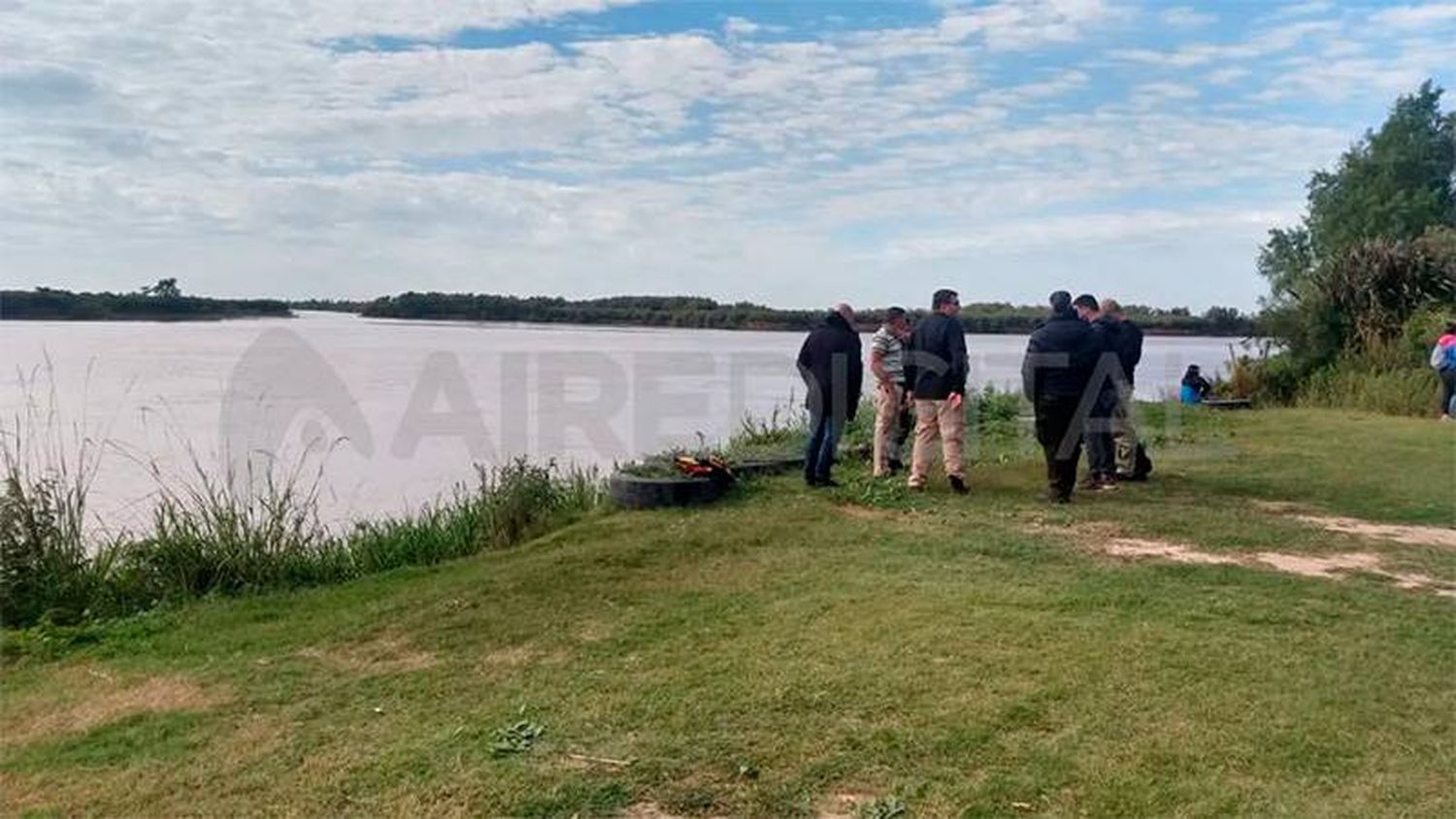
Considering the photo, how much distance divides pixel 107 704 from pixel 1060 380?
259 inches

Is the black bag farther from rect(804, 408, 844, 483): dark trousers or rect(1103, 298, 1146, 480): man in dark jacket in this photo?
rect(804, 408, 844, 483): dark trousers

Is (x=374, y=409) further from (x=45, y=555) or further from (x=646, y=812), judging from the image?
(x=646, y=812)

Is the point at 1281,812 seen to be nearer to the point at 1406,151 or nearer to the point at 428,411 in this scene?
the point at 428,411

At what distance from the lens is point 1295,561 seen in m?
6.74

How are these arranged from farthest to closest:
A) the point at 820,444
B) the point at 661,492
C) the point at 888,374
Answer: the point at 888,374 < the point at 820,444 < the point at 661,492

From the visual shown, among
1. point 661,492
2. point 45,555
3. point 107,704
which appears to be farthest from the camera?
point 661,492

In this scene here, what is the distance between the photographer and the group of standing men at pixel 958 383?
29.0ft

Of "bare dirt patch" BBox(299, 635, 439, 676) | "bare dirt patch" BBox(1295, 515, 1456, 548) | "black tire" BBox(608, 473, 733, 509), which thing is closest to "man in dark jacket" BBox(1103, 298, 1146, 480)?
"bare dirt patch" BBox(1295, 515, 1456, 548)

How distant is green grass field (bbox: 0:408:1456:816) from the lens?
3.64 metres

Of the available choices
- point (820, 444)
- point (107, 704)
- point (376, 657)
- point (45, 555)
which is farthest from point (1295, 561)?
point (45, 555)

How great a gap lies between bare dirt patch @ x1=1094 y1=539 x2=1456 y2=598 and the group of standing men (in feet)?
5.74

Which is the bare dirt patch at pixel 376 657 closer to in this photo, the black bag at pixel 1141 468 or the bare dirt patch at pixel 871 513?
the bare dirt patch at pixel 871 513

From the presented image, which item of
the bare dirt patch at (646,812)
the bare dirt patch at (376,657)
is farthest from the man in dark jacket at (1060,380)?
the bare dirt patch at (646,812)

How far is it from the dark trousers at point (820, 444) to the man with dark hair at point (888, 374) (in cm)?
63
